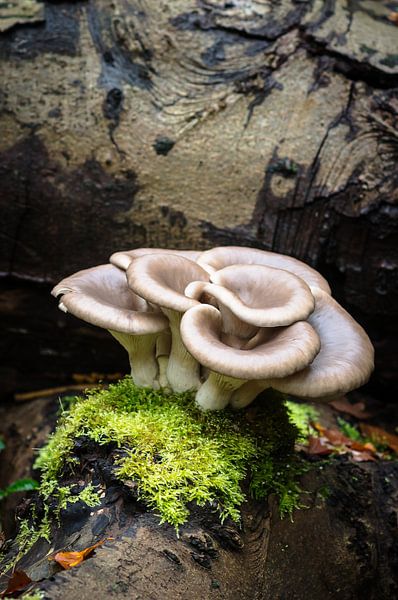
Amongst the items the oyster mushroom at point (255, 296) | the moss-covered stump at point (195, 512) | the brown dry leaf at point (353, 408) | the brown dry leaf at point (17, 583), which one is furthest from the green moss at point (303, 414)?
the brown dry leaf at point (17, 583)

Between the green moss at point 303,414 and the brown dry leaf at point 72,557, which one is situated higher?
the brown dry leaf at point 72,557

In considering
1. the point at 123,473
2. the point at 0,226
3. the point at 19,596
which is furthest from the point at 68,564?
the point at 0,226

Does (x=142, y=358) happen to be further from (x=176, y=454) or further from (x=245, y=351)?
(x=245, y=351)

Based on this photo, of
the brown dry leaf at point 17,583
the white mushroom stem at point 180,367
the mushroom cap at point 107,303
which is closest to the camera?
the brown dry leaf at point 17,583

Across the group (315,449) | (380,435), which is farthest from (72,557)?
(380,435)

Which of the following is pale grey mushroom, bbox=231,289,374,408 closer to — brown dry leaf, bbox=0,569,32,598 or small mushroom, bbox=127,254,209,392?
small mushroom, bbox=127,254,209,392

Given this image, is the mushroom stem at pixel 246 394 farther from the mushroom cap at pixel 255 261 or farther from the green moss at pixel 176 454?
the mushroom cap at pixel 255 261

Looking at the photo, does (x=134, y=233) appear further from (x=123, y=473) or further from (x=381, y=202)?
(x=123, y=473)
